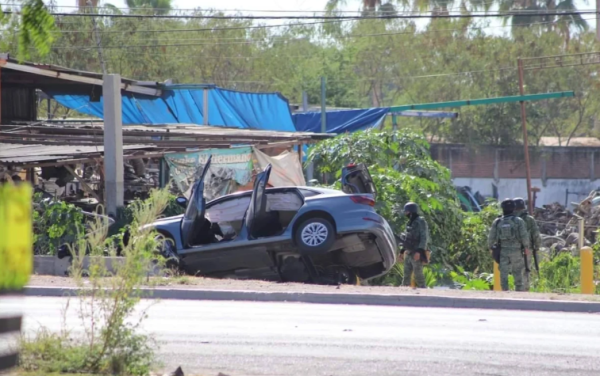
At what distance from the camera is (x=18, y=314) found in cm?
458

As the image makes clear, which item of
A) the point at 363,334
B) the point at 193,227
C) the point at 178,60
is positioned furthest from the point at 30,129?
the point at 178,60

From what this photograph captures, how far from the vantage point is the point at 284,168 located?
23.2m

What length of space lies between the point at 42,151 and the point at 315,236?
812 centimetres

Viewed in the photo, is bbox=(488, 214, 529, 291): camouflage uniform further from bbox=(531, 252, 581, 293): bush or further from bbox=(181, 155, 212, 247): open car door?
bbox=(181, 155, 212, 247): open car door

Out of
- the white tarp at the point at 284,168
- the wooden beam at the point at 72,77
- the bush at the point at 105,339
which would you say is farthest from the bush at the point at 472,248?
the bush at the point at 105,339

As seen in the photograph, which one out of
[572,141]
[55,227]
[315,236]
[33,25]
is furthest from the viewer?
[572,141]

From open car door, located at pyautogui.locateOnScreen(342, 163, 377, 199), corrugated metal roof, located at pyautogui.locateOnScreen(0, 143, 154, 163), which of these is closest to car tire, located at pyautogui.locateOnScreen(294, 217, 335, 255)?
open car door, located at pyautogui.locateOnScreen(342, 163, 377, 199)

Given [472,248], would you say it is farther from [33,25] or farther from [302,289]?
[33,25]

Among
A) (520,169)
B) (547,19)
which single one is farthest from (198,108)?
(547,19)

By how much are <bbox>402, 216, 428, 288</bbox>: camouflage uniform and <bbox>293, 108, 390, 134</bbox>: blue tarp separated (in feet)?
59.7

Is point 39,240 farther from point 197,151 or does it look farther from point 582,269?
point 582,269

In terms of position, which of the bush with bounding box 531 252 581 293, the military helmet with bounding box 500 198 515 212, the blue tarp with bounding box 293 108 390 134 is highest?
the blue tarp with bounding box 293 108 390 134

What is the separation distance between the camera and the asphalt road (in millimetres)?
7641

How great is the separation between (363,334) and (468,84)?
144 feet
